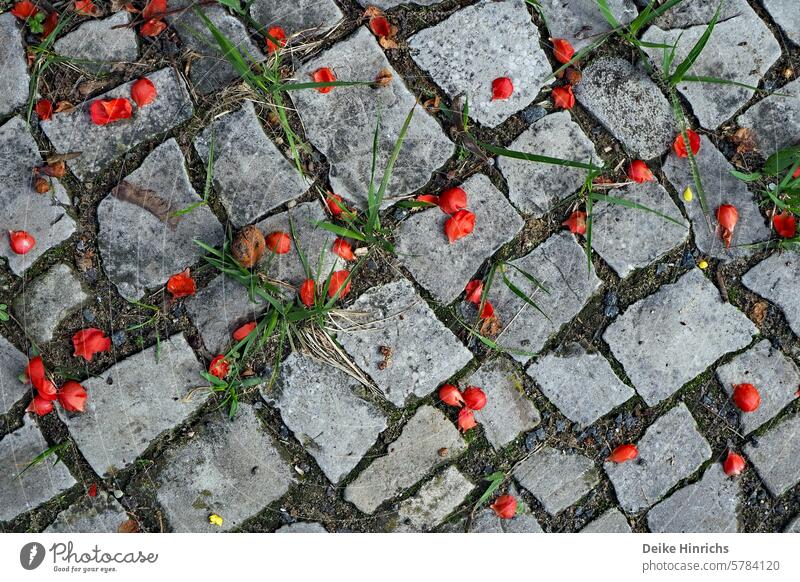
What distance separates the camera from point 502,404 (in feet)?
8.02

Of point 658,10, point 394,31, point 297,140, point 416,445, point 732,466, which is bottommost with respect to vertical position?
point 732,466

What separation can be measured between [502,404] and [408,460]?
443 millimetres

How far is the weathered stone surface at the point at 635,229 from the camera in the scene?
246cm

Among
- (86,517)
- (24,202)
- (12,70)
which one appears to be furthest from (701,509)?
(12,70)

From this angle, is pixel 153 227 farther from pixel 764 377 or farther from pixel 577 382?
pixel 764 377

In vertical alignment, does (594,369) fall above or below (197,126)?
below

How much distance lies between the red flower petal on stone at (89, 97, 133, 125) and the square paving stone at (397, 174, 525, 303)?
1.14 m

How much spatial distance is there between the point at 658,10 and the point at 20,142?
2509 mm

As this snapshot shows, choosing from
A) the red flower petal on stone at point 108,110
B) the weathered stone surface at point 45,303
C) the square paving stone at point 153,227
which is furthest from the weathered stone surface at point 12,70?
the weathered stone surface at point 45,303

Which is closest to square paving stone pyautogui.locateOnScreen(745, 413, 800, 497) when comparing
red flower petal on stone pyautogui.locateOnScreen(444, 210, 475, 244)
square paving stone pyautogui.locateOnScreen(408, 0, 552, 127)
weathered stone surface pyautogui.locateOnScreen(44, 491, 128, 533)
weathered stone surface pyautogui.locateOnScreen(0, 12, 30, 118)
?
red flower petal on stone pyautogui.locateOnScreen(444, 210, 475, 244)

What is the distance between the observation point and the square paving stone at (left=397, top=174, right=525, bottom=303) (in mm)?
2387

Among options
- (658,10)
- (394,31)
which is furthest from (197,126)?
(658,10)
